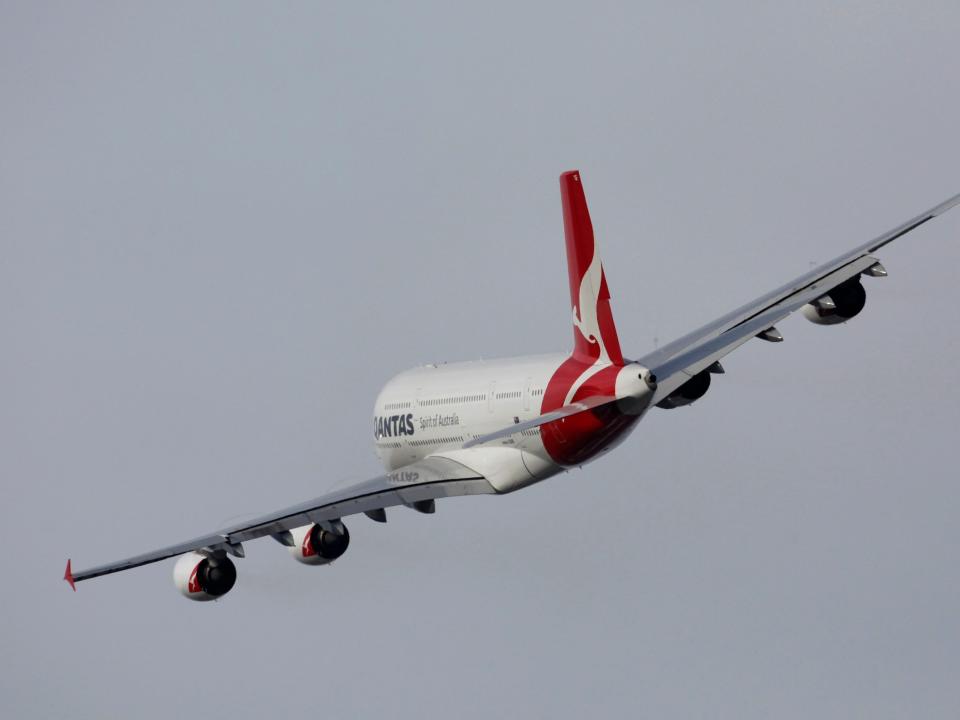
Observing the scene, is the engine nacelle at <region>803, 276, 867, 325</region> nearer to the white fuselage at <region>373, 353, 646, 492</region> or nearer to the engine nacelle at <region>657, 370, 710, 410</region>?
the engine nacelle at <region>657, 370, 710, 410</region>

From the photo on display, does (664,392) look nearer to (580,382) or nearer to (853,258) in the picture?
(580,382)

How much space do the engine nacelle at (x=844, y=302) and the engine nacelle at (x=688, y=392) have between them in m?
4.31

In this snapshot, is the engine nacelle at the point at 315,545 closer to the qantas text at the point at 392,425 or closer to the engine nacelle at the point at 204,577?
the engine nacelle at the point at 204,577

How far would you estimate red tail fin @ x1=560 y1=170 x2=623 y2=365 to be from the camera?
189 ft

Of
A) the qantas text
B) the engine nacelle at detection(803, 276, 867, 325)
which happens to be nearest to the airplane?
the engine nacelle at detection(803, 276, 867, 325)

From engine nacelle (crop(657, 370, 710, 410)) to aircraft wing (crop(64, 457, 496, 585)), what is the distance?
621 centimetres

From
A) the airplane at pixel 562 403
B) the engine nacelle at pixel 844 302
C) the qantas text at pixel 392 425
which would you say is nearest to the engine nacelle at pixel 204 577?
the airplane at pixel 562 403

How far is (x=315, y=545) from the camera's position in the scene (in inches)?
2438

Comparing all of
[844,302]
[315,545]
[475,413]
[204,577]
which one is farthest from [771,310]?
[204,577]

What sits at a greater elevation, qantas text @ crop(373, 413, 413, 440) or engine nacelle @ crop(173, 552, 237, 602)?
qantas text @ crop(373, 413, 413, 440)

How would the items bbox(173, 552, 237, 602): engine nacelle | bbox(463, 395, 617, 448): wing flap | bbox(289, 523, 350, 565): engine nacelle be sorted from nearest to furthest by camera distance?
bbox(463, 395, 617, 448): wing flap → bbox(173, 552, 237, 602): engine nacelle → bbox(289, 523, 350, 565): engine nacelle

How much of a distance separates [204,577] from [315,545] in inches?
146

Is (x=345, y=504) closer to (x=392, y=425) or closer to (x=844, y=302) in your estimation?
(x=392, y=425)

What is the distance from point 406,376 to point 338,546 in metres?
11.7
